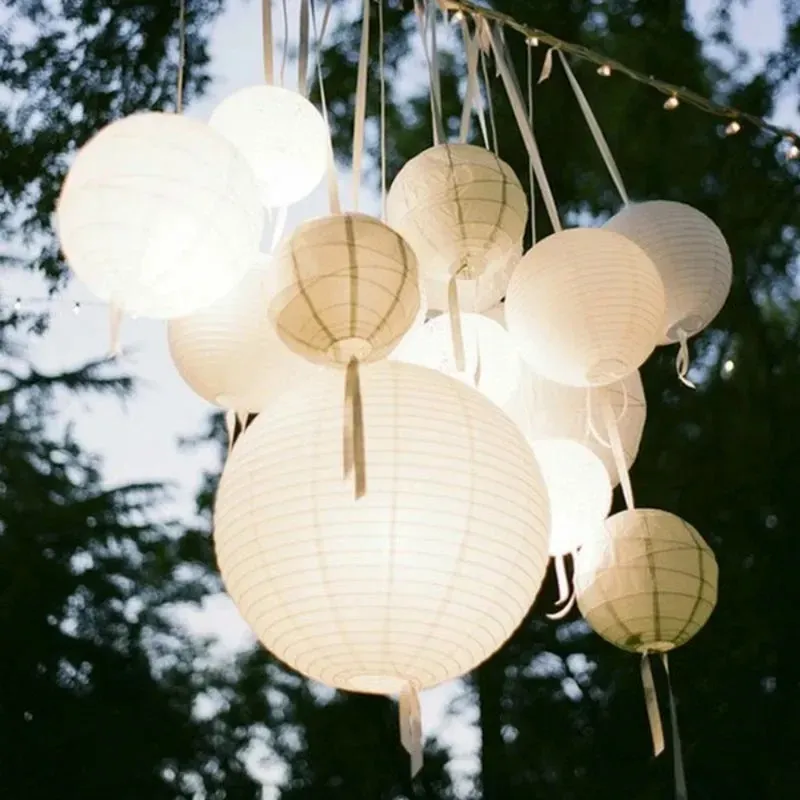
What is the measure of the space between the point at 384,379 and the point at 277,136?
17.4 inches

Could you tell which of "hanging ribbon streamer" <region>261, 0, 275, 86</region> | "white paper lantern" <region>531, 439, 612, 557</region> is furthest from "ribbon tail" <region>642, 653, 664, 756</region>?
"hanging ribbon streamer" <region>261, 0, 275, 86</region>

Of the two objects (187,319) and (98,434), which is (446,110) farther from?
(187,319)

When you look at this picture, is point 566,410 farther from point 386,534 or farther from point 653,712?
point 386,534

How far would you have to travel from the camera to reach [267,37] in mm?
1532

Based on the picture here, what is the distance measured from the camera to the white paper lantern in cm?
148

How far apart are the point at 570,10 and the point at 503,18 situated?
7.96ft

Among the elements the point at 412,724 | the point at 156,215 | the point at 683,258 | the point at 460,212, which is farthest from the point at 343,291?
the point at 683,258

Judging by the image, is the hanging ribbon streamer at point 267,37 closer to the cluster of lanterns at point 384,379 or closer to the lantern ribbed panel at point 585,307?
the cluster of lanterns at point 384,379

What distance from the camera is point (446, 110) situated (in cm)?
415

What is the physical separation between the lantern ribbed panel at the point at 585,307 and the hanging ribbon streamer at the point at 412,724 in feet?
1.53

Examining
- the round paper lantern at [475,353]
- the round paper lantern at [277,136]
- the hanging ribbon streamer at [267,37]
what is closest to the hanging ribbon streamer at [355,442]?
the round paper lantern at [475,353]

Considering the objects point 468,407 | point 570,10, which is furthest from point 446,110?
point 468,407

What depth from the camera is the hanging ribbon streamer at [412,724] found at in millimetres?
1165

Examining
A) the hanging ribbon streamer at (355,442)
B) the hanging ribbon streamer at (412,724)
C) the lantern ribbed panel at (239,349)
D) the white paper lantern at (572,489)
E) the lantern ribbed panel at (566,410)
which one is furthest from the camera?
the lantern ribbed panel at (566,410)
